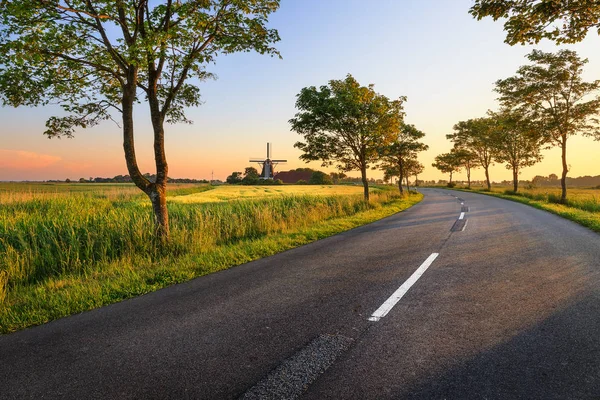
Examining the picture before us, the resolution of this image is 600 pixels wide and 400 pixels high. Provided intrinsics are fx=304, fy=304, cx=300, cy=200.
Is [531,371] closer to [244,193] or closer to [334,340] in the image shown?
[334,340]

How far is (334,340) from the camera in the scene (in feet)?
10.3

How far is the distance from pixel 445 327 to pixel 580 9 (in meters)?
10.1

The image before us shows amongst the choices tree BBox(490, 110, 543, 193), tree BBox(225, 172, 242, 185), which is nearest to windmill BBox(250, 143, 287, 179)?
tree BBox(225, 172, 242, 185)

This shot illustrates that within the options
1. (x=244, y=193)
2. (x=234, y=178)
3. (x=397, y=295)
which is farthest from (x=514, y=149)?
(x=234, y=178)

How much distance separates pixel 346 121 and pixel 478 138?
1323 inches

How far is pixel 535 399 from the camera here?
227cm

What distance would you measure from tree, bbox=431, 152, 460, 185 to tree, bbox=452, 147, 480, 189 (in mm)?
990

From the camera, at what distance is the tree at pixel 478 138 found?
133 ft

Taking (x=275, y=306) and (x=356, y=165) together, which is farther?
(x=356, y=165)

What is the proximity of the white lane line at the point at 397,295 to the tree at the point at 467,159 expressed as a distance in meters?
51.0

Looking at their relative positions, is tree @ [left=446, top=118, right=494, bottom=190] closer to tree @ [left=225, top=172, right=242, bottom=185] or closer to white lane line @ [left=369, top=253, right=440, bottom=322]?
white lane line @ [left=369, top=253, right=440, bottom=322]

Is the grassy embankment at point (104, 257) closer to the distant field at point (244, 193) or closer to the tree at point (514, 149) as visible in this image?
the distant field at point (244, 193)

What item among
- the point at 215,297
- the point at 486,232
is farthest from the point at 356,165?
the point at 215,297

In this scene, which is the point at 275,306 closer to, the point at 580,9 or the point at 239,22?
the point at 239,22
